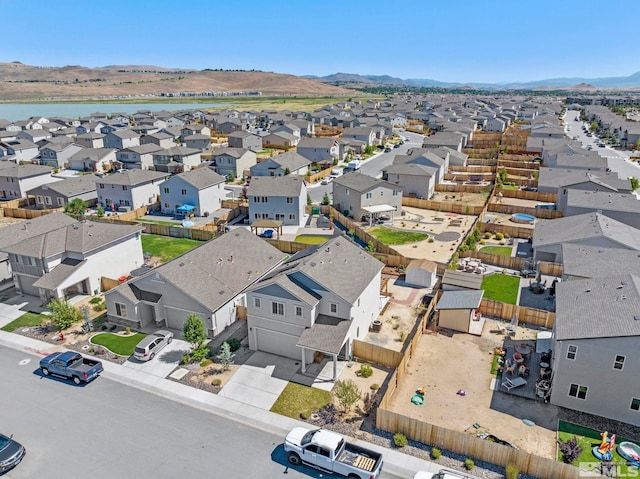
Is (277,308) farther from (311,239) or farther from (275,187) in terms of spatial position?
(275,187)

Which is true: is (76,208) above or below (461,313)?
above

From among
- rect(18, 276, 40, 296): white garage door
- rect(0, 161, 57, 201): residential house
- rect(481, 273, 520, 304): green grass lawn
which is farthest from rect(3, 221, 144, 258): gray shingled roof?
rect(0, 161, 57, 201): residential house

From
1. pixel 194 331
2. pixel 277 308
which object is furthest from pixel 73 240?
pixel 277 308

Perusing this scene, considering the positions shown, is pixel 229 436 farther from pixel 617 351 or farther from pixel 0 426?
pixel 617 351

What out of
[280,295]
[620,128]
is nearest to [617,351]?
[280,295]

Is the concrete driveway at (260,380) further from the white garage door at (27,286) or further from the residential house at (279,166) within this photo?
the residential house at (279,166)

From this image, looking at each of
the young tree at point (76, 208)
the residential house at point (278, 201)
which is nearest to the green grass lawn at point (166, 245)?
the residential house at point (278, 201)

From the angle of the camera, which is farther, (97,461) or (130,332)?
(130,332)
